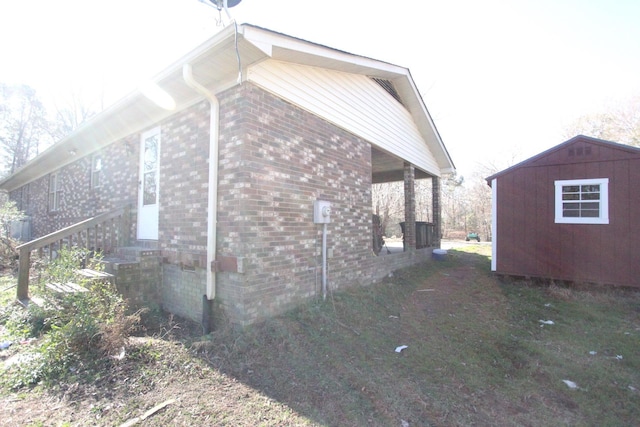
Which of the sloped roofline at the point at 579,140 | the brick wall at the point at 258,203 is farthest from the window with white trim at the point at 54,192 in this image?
the sloped roofline at the point at 579,140

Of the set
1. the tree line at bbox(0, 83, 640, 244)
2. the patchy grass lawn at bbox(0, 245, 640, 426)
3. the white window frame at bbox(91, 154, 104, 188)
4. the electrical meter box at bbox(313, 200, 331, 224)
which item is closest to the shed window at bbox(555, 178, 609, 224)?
the patchy grass lawn at bbox(0, 245, 640, 426)

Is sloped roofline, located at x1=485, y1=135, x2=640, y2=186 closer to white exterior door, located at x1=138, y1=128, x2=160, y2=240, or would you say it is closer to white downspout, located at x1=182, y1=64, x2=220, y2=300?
white downspout, located at x1=182, y1=64, x2=220, y2=300

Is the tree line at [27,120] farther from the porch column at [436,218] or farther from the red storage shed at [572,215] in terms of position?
the red storage shed at [572,215]

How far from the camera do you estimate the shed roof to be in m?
3.51

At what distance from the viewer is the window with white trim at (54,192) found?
973 centimetres

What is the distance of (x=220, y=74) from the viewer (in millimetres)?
4016

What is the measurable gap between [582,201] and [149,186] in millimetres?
9114

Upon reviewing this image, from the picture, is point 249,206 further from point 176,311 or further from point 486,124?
point 486,124

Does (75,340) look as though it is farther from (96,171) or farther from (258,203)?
(96,171)

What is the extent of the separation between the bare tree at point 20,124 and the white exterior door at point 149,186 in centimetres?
2120

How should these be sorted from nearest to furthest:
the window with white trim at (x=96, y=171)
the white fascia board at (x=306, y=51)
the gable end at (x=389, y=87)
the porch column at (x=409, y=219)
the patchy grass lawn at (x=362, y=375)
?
1. the patchy grass lawn at (x=362, y=375)
2. the white fascia board at (x=306, y=51)
3. the gable end at (x=389, y=87)
4. the window with white trim at (x=96, y=171)
5. the porch column at (x=409, y=219)

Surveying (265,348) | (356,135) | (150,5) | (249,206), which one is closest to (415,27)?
(356,135)

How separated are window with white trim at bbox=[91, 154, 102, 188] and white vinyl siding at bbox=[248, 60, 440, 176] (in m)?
5.55

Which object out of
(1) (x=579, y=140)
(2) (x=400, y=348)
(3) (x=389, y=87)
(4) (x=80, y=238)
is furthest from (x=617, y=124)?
(4) (x=80, y=238)
